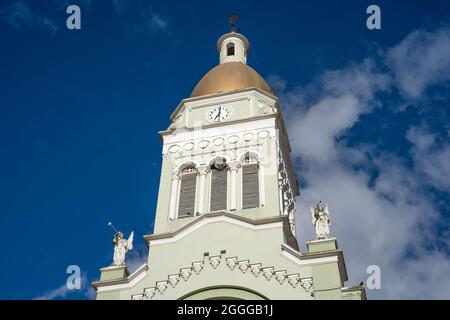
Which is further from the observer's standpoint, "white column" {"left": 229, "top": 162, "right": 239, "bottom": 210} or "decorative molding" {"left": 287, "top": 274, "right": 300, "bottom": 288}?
"white column" {"left": 229, "top": 162, "right": 239, "bottom": 210}

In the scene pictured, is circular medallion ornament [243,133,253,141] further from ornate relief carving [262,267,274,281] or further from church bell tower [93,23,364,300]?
ornate relief carving [262,267,274,281]

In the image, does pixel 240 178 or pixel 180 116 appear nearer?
pixel 240 178

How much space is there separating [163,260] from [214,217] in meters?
2.61

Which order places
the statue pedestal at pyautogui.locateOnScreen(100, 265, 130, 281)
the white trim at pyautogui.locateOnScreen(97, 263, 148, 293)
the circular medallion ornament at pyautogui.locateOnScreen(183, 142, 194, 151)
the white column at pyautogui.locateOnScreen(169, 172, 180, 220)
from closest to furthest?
the white trim at pyautogui.locateOnScreen(97, 263, 148, 293)
the statue pedestal at pyautogui.locateOnScreen(100, 265, 130, 281)
the white column at pyautogui.locateOnScreen(169, 172, 180, 220)
the circular medallion ornament at pyautogui.locateOnScreen(183, 142, 194, 151)

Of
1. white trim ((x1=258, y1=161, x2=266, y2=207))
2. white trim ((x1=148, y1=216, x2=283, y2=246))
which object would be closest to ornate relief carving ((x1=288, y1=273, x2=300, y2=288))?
white trim ((x1=148, y1=216, x2=283, y2=246))

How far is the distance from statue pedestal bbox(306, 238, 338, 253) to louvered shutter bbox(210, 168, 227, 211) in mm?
4338

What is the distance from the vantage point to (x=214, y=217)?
25859mm

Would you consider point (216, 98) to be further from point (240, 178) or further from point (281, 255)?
point (281, 255)

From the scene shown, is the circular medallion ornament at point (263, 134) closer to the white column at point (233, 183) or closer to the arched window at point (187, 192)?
the white column at point (233, 183)

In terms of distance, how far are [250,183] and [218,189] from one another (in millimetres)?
1379

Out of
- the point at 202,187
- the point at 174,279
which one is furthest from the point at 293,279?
the point at 202,187

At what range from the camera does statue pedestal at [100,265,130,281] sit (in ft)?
81.5

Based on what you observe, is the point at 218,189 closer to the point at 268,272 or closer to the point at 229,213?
the point at 229,213
